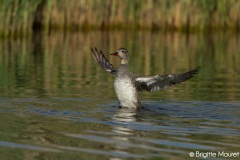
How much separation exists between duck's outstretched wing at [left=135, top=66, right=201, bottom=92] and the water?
30cm

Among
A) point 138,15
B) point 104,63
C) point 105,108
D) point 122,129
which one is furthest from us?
point 138,15

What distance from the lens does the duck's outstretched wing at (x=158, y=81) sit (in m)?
11.6

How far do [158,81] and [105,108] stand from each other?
0.98 meters

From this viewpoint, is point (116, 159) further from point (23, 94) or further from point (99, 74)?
point (99, 74)

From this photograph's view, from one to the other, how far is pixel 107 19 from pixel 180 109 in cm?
1587

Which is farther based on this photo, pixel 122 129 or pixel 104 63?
pixel 104 63

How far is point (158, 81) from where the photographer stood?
11.8 metres

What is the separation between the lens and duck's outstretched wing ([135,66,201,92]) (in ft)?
37.9

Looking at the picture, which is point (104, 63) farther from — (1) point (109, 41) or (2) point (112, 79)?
(1) point (109, 41)

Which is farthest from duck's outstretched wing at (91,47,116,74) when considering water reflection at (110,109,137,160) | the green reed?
the green reed

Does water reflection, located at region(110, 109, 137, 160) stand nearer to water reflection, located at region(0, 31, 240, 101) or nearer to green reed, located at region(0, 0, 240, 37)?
water reflection, located at region(0, 31, 240, 101)

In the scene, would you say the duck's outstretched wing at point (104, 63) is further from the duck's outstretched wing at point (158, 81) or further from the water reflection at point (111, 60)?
the duck's outstretched wing at point (158, 81)

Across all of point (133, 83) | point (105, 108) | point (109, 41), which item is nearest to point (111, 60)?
point (109, 41)

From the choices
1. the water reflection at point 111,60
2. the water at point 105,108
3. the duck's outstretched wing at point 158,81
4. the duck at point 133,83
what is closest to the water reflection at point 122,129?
the water at point 105,108
